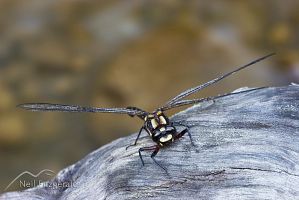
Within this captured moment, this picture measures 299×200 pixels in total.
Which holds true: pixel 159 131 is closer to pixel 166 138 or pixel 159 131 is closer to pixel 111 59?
pixel 166 138

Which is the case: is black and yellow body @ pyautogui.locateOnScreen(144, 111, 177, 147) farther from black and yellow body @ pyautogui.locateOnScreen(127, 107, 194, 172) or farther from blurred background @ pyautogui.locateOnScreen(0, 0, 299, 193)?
blurred background @ pyautogui.locateOnScreen(0, 0, 299, 193)

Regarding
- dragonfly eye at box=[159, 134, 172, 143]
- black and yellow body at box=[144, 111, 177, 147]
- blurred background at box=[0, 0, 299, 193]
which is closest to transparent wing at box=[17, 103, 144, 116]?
black and yellow body at box=[144, 111, 177, 147]

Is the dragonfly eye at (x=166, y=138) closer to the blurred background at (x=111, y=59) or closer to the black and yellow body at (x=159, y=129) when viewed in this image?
the black and yellow body at (x=159, y=129)

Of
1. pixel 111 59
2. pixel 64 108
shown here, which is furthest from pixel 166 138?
pixel 111 59

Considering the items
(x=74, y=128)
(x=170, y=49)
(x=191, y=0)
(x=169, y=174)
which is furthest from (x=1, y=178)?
(x=169, y=174)

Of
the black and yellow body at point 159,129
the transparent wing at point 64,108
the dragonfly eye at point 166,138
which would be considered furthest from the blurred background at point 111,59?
the dragonfly eye at point 166,138

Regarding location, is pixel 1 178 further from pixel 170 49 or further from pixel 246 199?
pixel 246 199
